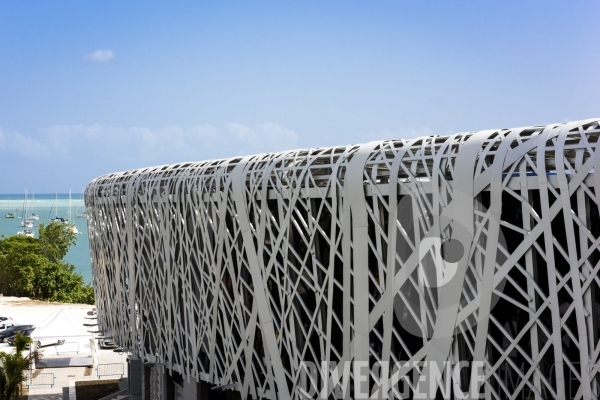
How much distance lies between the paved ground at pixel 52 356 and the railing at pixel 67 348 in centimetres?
35

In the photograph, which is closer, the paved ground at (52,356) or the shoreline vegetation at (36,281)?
the paved ground at (52,356)

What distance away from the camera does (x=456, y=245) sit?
13883mm

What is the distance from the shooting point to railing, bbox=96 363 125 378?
38.3 meters

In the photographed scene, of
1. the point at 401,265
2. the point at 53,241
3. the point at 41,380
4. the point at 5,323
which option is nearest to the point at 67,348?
the point at 41,380

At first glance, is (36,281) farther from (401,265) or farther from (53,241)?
(401,265)

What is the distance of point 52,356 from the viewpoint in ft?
136

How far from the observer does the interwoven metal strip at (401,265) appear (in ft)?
41.7

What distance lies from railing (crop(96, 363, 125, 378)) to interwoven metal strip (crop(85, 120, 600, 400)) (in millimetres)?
17834

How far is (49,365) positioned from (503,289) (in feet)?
108

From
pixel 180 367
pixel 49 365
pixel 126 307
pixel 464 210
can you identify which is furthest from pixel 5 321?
pixel 464 210

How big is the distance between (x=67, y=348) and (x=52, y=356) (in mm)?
1263

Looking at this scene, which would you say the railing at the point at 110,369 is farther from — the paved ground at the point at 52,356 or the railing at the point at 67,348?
the railing at the point at 67,348

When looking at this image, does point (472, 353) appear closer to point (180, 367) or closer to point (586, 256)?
point (586, 256)

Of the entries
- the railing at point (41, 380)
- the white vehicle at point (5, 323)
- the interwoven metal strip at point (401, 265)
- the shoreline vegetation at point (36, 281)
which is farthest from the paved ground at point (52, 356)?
the interwoven metal strip at point (401, 265)
